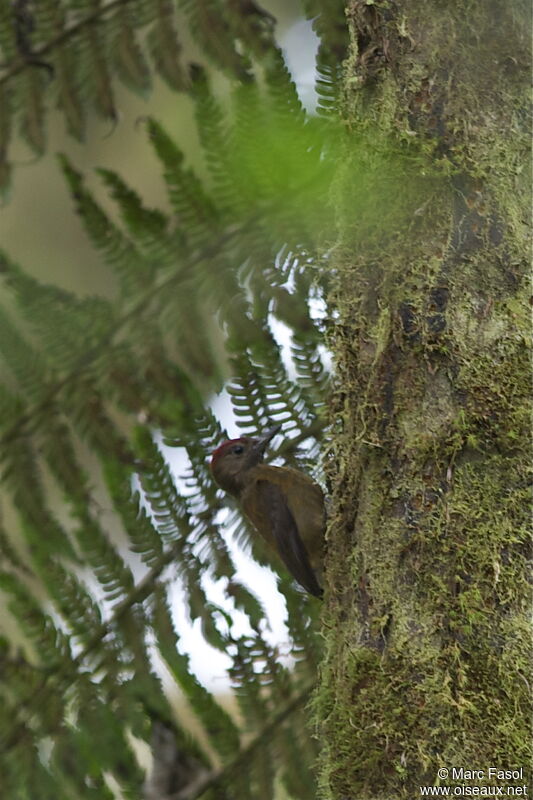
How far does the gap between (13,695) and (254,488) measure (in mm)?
1033

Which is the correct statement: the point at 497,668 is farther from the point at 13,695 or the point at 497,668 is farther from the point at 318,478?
the point at 13,695

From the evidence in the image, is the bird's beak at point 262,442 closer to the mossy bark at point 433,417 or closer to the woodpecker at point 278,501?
the woodpecker at point 278,501

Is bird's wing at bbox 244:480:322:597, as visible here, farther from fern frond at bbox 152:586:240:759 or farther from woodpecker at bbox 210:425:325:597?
fern frond at bbox 152:586:240:759

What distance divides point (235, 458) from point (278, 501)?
24 centimetres

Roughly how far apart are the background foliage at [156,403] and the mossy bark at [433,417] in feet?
2.57

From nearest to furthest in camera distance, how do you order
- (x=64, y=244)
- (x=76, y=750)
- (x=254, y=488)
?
(x=76, y=750), (x=254, y=488), (x=64, y=244)

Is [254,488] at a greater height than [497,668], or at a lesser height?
greater

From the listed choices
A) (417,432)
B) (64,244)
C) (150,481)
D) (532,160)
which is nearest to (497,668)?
(417,432)

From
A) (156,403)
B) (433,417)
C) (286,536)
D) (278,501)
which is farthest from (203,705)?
(433,417)

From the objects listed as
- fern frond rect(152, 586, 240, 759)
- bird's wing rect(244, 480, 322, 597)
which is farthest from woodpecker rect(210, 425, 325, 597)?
fern frond rect(152, 586, 240, 759)

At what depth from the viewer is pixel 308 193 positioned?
102 inches

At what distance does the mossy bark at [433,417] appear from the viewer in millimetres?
1521

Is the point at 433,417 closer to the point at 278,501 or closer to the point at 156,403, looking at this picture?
the point at 156,403

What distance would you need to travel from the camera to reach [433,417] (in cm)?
166
